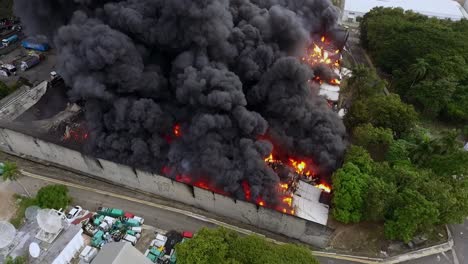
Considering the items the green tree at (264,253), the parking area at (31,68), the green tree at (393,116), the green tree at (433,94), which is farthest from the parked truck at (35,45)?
the green tree at (433,94)

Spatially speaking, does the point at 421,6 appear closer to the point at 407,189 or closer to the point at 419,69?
the point at 419,69

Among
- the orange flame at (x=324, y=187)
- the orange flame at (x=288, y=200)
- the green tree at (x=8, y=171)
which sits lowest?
the orange flame at (x=324, y=187)

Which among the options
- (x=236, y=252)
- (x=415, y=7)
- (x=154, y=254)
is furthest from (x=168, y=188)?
(x=415, y=7)

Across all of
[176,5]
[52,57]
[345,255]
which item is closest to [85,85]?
[176,5]

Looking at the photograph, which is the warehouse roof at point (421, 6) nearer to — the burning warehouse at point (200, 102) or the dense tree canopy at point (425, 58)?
the dense tree canopy at point (425, 58)

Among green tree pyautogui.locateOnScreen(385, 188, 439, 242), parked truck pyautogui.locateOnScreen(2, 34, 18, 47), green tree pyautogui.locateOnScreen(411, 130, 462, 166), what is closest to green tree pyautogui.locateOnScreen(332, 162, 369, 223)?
green tree pyautogui.locateOnScreen(385, 188, 439, 242)

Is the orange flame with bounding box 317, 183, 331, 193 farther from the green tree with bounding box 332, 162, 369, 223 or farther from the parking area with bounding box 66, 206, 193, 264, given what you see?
the parking area with bounding box 66, 206, 193, 264

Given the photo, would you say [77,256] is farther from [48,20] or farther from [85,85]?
[48,20]
